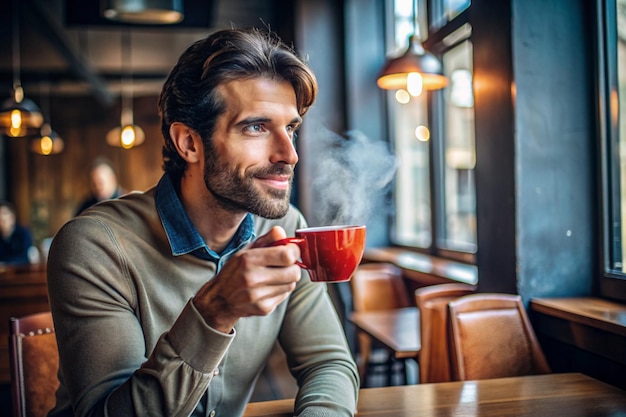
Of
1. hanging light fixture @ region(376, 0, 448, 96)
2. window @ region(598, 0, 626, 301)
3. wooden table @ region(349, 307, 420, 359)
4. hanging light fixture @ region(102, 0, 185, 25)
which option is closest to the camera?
window @ region(598, 0, 626, 301)

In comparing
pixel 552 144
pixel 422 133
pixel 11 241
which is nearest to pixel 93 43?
pixel 11 241

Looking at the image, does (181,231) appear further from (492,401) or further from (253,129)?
(492,401)

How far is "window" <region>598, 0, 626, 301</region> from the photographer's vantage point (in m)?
2.28

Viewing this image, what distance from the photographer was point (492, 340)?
6.82 ft

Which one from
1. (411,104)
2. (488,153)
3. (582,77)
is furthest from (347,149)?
(411,104)

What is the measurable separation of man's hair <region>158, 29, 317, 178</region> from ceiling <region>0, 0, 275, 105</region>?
12.7 feet

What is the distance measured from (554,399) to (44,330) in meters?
1.33

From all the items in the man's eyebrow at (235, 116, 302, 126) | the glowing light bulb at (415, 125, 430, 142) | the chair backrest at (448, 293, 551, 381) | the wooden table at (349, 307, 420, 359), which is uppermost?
the glowing light bulb at (415, 125, 430, 142)

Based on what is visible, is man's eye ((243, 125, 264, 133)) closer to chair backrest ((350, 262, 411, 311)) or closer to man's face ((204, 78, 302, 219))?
man's face ((204, 78, 302, 219))

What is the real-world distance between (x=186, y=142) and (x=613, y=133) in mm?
1762

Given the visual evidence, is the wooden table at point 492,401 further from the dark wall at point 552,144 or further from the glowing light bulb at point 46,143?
the glowing light bulb at point 46,143

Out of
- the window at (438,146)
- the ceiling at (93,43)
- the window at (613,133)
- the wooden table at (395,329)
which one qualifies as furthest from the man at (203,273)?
the ceiling at (93,43)

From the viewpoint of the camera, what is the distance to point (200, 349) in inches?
39.6

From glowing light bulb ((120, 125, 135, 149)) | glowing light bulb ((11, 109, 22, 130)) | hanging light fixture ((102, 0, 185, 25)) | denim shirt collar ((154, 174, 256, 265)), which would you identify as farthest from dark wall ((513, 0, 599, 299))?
glowing light bulb ((120, 125, 135, 149))
